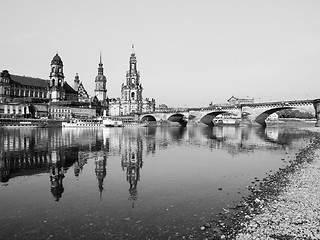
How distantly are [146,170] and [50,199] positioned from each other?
307 inches

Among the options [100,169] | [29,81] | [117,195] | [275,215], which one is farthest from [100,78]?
[275,215]

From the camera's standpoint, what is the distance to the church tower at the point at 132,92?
127438 mm

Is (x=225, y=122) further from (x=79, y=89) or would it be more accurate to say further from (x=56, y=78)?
(x=79, y=89)

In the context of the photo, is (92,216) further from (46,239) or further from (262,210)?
(262,210)

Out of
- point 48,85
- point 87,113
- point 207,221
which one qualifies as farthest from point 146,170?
point 48,85

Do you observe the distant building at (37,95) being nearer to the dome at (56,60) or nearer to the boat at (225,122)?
the dome at (56,60)

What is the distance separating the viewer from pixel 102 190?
13.8 metres

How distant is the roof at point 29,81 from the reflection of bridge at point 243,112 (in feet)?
162

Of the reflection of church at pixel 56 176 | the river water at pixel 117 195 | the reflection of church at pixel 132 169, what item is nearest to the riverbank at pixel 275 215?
the river water at pixel 117 195

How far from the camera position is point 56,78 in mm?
116938

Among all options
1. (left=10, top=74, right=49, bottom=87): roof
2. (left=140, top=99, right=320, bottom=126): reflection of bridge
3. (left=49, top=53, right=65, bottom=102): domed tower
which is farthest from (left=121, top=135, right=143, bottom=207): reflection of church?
(left=49, top=53, right=65, bottom=102): domed tower

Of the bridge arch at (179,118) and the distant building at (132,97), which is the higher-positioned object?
the distant building at (132,97)

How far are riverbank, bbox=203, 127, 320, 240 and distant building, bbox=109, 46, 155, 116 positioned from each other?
11376 centimetres

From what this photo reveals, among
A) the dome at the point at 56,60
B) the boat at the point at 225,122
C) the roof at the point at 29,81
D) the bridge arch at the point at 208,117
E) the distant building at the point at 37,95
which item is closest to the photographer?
the bridge arch at the point at 208,117
